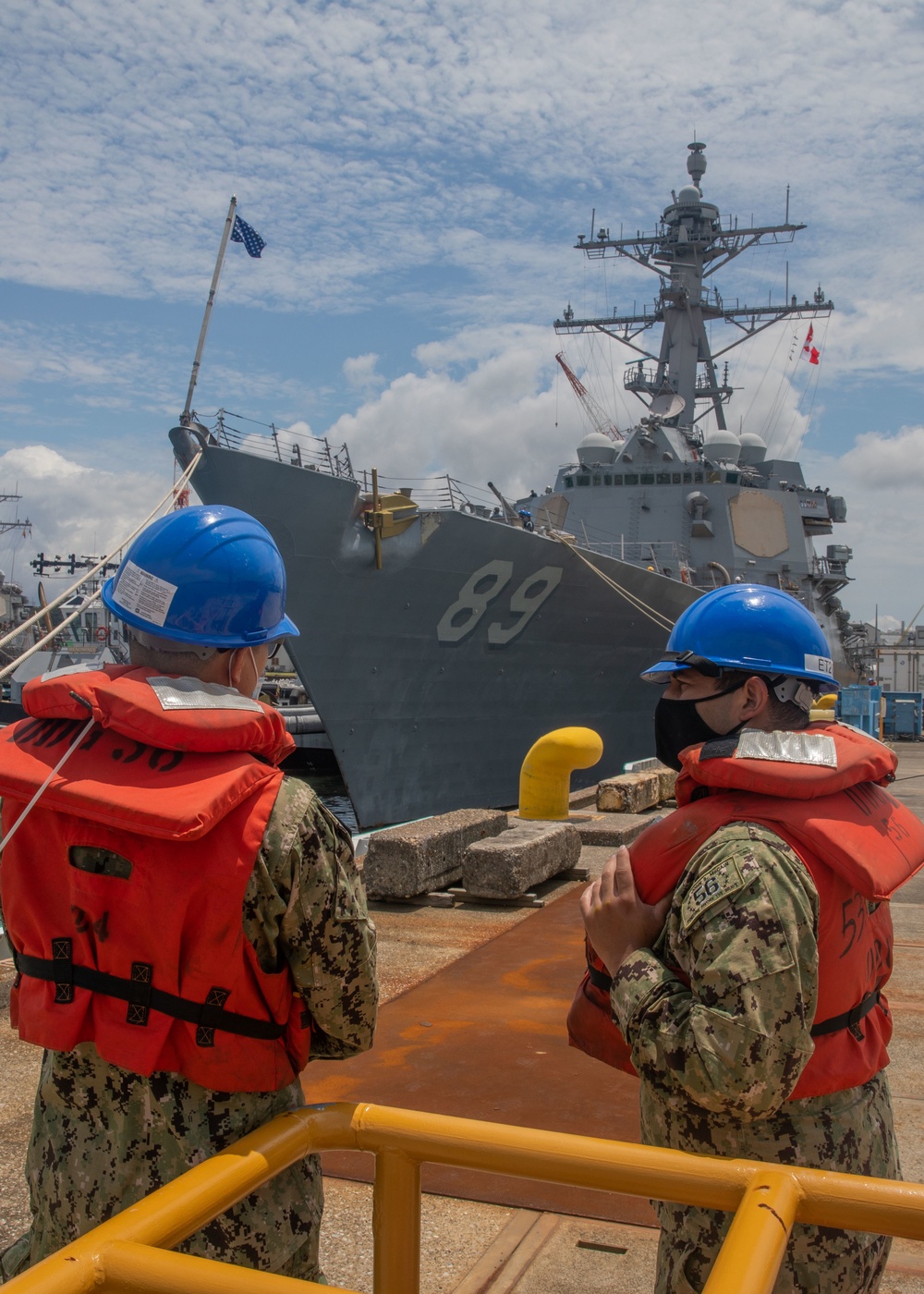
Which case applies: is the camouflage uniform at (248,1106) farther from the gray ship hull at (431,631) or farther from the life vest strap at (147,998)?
the gray ship hull at (431,631)

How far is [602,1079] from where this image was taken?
334 centimetres

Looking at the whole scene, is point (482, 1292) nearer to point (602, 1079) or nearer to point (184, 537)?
point (602, 1079)

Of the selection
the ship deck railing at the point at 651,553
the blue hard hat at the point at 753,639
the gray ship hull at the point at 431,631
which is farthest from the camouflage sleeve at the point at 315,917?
the ship deck railing at the point at 651,553

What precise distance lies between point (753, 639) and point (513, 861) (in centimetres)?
412

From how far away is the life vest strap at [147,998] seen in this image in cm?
146

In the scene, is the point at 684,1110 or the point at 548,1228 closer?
the point at 684,1110

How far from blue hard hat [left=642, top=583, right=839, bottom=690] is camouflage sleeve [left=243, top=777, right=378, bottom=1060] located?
2.07ft

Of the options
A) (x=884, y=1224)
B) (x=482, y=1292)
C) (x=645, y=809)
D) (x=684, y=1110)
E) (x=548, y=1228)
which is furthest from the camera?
(x=645, y=809)

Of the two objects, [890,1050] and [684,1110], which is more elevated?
[684,1110]

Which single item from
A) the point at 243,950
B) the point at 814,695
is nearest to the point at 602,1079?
the point at 814,695

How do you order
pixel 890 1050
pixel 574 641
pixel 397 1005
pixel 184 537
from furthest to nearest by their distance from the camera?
1. pixel 574 641
2. pixel 397 1005
3. pixel 890 1050
4. pixel 184 537

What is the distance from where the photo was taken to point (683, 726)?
176 centimetres

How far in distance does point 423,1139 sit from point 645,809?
26.4 feet

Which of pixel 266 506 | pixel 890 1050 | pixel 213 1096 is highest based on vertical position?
pixel 266 506
